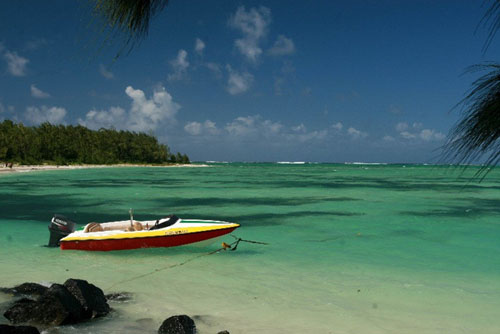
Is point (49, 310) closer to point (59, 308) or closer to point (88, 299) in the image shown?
point (59, 308)

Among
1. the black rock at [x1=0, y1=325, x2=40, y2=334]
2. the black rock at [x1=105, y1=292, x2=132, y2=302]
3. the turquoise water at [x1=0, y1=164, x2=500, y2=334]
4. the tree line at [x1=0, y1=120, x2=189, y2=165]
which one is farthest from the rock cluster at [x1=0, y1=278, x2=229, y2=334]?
the tree line at [x1=0, y1=120, x2=189, y2=165]

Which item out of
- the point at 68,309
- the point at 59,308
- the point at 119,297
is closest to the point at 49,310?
the point at 59,308

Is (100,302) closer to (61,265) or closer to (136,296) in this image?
(136,296)

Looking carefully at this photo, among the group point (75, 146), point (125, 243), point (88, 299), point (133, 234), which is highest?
point (75, 146)

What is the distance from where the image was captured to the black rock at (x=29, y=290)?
9.17 meters

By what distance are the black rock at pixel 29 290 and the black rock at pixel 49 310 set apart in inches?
67.6

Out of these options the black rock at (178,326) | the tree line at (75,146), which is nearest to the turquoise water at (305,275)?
the black rock at (178,326)

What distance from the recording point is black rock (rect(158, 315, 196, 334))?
22.6 feet

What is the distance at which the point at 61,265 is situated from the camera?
1228 cm

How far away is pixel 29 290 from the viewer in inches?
365

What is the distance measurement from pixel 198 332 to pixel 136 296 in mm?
2639

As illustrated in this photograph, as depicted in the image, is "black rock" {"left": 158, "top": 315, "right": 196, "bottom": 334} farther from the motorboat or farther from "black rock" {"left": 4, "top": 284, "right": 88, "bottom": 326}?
the motorboat

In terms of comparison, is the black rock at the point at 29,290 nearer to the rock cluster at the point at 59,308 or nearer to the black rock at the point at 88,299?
the rock cluster at the point at 59,308

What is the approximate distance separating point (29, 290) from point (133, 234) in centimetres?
387
